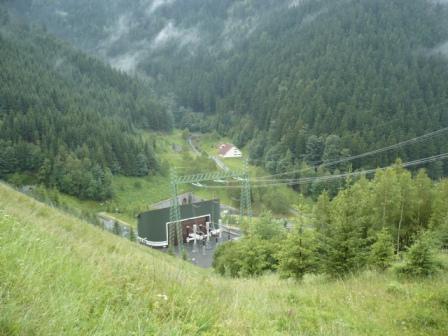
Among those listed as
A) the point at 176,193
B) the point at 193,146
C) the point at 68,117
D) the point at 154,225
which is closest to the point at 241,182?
the point at 176,193

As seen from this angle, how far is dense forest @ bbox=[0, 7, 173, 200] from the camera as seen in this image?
70250mm

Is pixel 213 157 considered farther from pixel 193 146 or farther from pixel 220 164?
pixel 193 146

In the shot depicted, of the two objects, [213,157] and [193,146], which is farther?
[193,146]

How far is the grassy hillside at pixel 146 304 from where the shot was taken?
2.86 m

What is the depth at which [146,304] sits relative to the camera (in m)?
4.00

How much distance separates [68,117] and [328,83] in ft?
225

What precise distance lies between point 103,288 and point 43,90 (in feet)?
340

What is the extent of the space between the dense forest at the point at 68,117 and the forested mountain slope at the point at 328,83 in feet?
83.6

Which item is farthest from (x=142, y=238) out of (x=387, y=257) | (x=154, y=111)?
(x=154, y=111)

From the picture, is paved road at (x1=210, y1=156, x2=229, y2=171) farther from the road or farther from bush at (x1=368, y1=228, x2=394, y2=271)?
bush at (x1=368, y1=228, x2=394, y2=271)

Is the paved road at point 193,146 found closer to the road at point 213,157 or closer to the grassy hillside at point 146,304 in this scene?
the road at point 213,157

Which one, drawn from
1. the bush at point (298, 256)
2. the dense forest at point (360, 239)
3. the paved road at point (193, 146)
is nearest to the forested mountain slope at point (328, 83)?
the paved road at point (193, 146)

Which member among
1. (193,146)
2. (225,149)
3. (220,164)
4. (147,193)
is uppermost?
(193,146)

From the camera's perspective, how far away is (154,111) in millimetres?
121188
